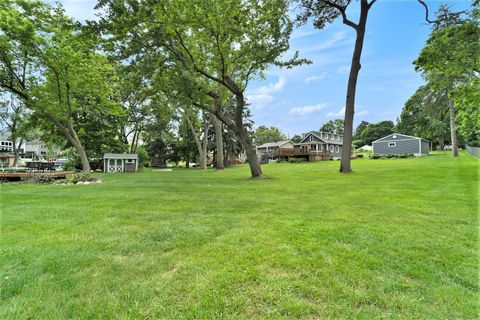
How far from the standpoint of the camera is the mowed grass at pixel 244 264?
6.55 feet

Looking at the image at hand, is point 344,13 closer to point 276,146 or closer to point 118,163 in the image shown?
point 118,163

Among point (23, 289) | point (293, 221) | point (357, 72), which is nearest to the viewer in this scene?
point (23, 289)

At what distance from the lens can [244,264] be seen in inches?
104

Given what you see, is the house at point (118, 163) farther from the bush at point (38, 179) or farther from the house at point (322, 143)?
the house at point (322, 143)

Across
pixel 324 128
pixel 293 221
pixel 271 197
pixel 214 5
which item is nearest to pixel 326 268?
pixel 293 221

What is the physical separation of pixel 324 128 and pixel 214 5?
66.4 meters

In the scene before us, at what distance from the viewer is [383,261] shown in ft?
8.82

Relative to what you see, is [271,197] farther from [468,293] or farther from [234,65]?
[234,65]

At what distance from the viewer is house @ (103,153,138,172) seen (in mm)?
21469

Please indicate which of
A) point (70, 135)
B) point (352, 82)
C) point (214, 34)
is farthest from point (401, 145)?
point (70, 135)

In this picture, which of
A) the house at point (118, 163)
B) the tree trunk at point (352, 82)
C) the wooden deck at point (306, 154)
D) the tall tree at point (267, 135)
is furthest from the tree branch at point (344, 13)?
the tall tree at point (267, 135)

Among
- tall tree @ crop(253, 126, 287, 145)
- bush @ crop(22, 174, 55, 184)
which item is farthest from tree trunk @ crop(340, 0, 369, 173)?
tall tree @ crop(253, 126, 287, 145)

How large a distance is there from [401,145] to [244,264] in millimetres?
36305

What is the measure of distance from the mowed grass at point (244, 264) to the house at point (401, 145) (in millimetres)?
31718
